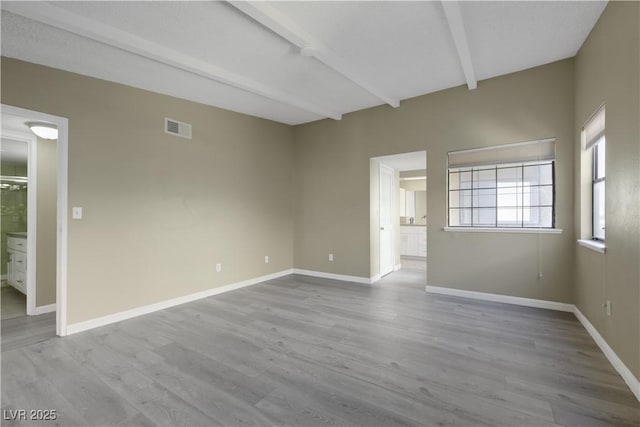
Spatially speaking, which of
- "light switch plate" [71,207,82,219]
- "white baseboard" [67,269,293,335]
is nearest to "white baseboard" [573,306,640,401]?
"white baseboard" [67,269,293,335]

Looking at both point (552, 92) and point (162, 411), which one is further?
point (552, 92)

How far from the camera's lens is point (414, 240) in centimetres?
778

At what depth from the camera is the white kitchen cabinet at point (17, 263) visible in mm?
4180

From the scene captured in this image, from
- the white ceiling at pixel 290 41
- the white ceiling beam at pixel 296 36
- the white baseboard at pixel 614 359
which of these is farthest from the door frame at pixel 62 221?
the white baseboard at pixel 614 359

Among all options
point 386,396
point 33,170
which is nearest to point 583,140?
point 386,396

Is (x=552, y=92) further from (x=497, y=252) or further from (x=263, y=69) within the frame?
(x=263, y=69)

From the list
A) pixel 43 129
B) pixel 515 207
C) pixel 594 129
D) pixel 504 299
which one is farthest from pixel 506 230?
pixel 43 129

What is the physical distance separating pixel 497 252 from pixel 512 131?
1.59 metres

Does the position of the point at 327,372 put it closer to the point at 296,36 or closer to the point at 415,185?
the point at 296,36

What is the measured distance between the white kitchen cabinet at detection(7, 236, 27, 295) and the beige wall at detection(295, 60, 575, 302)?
4.15 m

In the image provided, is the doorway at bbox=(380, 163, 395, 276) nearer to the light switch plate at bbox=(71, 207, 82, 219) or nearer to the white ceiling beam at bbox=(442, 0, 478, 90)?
the white ceiling beam at bbox=(442, 0, 478, 90)

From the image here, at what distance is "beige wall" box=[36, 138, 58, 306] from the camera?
12.1ft

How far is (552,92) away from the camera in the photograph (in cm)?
351

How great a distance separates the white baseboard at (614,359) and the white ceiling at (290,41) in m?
2.86
